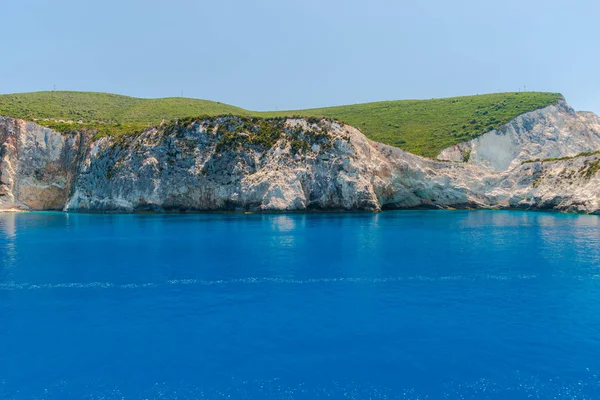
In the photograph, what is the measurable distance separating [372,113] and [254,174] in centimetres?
7372

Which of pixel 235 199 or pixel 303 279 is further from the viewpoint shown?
pixel 235 199

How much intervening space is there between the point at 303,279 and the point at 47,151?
82.9m

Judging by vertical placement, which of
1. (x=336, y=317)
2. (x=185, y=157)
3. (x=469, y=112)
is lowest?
(x=336, y=317)

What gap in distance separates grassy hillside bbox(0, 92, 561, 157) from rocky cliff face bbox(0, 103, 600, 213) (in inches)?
358

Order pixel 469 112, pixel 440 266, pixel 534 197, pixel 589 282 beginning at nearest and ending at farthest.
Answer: pixel 589 282 < pixel 440 266 < pixel 534 197 < pixel 469 112

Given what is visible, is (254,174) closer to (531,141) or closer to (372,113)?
(531,141)

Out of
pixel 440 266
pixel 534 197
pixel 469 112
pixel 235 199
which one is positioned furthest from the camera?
pixel 469 112

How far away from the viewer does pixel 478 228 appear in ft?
164

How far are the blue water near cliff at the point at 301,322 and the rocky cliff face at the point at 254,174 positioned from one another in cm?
3664

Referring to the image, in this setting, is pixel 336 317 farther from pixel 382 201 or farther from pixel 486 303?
pixel 382 201

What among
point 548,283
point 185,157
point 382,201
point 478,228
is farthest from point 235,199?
point 548,283

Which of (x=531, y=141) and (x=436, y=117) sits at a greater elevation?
(x=436, y=117)

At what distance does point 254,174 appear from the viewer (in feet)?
237

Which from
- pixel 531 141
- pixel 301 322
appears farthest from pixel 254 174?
pixel 531 141
